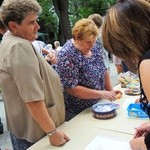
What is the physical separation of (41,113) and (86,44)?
752 millimetres

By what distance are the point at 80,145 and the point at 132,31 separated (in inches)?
30.1

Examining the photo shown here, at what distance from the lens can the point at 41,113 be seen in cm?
156

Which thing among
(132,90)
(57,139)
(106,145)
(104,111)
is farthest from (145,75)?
(132,90)

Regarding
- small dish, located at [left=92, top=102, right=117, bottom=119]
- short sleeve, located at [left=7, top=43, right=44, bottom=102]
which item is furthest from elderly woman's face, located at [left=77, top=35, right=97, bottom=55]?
short sleeve, located at [left=7, top=43, right=44, bottom=102]

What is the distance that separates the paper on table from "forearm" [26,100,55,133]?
252mm

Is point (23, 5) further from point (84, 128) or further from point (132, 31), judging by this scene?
point (84, 128)

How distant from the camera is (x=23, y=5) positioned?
157 centimetres

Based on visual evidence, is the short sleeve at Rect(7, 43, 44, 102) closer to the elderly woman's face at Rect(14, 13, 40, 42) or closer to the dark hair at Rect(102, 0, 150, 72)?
the elderly woman's face at Rect(14, 13, 40, 42)

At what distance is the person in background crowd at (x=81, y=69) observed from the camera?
2.07 meters

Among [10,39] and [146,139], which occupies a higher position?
[10,39]

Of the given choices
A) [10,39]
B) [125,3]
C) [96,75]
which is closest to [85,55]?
[96,75]

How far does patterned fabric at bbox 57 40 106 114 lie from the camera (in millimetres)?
2076

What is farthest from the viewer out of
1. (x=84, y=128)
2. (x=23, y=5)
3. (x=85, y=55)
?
(x=85, y=55)

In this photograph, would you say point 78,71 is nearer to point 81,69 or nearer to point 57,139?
point 81,69
